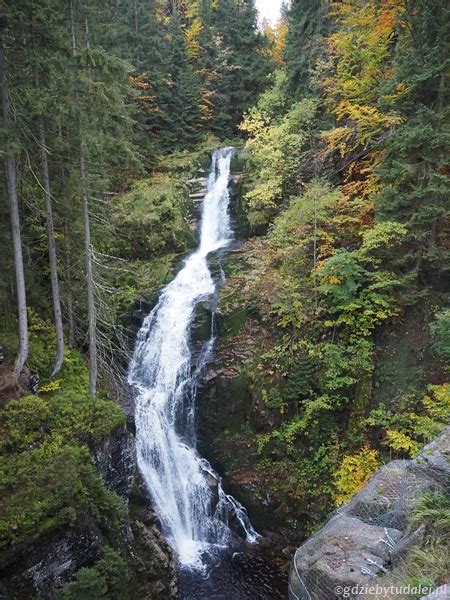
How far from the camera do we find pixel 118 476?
9.15 meters

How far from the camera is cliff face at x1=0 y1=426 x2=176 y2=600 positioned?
624 centimetres

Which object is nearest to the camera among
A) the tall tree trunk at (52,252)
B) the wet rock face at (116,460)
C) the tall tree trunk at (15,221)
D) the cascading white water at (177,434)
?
the tall tree trunk at (15,221)

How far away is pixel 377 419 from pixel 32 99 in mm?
10842

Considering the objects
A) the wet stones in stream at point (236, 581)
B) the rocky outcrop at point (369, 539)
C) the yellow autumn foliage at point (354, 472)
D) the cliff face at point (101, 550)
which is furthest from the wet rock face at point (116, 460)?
the yellow autumn foliage at point (354, 472)

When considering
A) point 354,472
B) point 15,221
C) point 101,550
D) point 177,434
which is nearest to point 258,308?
point 177,434

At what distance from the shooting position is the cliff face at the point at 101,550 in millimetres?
6242

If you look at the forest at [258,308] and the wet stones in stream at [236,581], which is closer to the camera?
the forest at [258,308]

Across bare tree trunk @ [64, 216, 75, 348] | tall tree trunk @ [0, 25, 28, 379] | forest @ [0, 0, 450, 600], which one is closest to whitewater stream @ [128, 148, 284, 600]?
forest @ [0, 0, 450, 600]

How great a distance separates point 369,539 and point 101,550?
487cm

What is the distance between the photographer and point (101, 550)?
7254mm

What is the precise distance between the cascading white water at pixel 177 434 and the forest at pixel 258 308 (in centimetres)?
46

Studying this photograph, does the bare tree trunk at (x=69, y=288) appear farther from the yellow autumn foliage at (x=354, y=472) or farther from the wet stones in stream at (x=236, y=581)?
the yellow autumn foliage at (x=354, y=472)

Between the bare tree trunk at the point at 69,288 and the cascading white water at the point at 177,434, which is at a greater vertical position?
the bare tree trunk at the point at 69,288

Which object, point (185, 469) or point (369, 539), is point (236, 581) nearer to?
point (185, 469)
